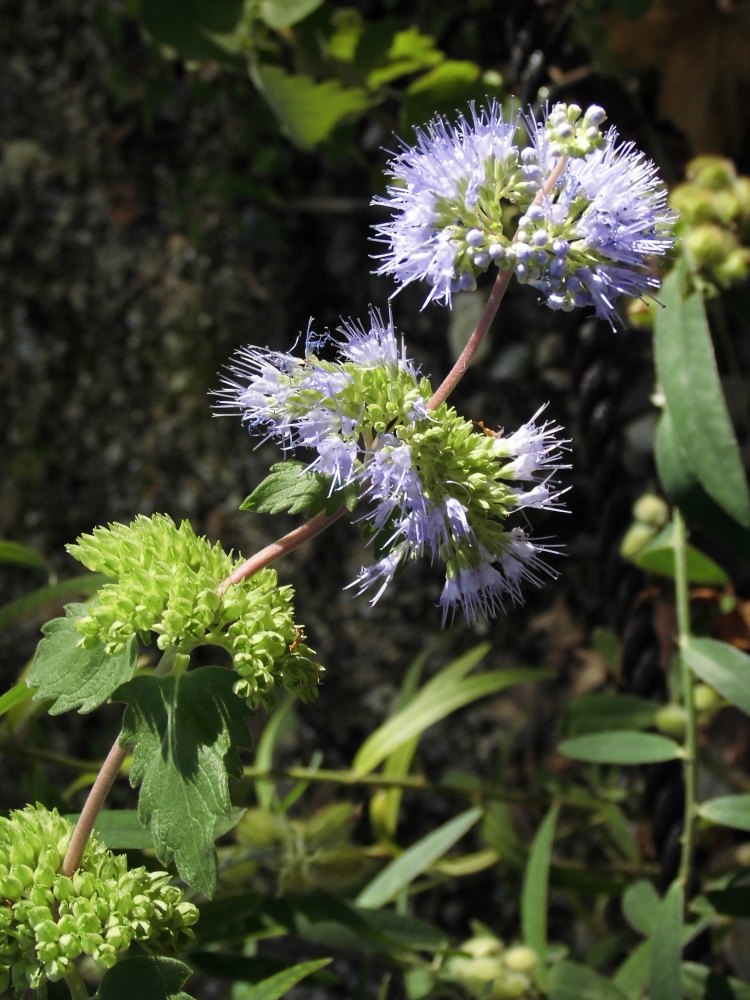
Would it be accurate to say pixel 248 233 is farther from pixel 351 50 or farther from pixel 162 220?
pixel 351 50

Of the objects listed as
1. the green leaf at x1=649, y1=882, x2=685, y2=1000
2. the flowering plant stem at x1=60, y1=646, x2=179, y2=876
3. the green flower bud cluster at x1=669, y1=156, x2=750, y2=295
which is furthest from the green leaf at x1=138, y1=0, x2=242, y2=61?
the green leaf at x1=649, y1=882, x2=685, y2=1000

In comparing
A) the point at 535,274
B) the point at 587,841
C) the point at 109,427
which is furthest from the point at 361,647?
the point at 535,274

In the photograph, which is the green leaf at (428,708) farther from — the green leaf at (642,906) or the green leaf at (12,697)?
the green leaf at (12,697)

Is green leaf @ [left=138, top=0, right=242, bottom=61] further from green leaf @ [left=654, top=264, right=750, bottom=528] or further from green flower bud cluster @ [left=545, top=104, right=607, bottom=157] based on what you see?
green flower bud cluster @ [left=545, top=104, right=607, bottom=157]

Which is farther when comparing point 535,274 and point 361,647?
point 361,647

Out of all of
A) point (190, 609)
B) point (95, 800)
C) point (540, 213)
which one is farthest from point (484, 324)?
point (95, 800)

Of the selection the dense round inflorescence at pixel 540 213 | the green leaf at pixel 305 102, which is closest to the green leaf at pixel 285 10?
the green leaf at pixel 305 102
